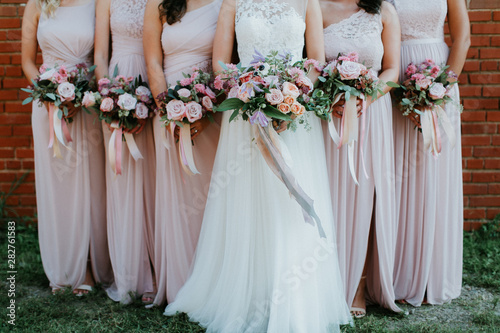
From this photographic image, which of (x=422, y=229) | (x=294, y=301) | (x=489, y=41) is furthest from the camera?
(x=489, y=41)

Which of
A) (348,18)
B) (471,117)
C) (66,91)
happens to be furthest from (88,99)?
(471,117)

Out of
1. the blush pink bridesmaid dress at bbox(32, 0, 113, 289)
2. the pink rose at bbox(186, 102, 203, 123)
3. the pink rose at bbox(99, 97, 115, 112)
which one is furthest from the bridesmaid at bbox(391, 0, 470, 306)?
the blush pink bridesmaid dress at bbox(32, 0, 113, 289)

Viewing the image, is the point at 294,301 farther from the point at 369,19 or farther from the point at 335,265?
the point at 369,19

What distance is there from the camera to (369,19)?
3654mm

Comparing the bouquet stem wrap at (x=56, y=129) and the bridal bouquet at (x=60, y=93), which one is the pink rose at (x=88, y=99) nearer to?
the bridal bouquet at (x=60, y=93)

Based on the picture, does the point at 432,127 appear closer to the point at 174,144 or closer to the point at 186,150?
the point at 186,150

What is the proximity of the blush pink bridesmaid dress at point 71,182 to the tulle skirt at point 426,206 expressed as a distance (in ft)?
8.10

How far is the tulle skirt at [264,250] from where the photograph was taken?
3.22 m

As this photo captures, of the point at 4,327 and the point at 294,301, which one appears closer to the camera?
the point at 294,301

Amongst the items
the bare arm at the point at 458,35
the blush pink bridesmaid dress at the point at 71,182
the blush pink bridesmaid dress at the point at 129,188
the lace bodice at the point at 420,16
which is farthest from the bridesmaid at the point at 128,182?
the bare arm at the point at 458,35

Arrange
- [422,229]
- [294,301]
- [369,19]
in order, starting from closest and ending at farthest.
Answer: [294,301] → [369,19] → [422,229]

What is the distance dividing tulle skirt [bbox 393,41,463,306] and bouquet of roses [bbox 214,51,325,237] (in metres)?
1.11

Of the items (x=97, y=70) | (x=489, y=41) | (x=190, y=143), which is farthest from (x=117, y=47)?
(x=489, y=41)

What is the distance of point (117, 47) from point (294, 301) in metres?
2.42
